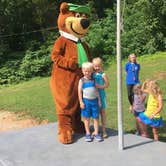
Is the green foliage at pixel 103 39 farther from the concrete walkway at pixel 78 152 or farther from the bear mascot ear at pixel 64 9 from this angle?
the concrete walkway at pixel 78 152

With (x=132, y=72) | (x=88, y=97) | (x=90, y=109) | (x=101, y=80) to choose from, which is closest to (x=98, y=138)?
(x=90, y=109)

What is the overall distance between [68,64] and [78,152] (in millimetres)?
1221

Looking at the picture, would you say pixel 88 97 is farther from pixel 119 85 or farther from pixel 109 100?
pixel 109 100

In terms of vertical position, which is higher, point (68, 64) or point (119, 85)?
point (68, 64)

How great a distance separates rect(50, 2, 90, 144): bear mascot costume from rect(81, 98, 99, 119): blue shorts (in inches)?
8.4

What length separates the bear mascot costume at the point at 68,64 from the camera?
607 centimetres

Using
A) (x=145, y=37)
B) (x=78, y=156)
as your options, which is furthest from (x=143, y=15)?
(x=78, y=156)

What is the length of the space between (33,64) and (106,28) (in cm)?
386

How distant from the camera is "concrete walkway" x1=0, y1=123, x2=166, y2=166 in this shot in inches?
208

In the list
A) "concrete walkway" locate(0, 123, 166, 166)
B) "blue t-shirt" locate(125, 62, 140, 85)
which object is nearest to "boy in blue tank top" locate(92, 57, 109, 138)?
"concrete walkway" locate(0, 123, 166, 166)

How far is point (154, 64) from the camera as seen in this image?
54.3ft

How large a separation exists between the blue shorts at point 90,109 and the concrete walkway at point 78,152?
1.22 ft

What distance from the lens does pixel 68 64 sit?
6008mm

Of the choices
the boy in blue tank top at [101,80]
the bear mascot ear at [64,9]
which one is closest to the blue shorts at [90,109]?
the boy in blue tank top at [101,80]
